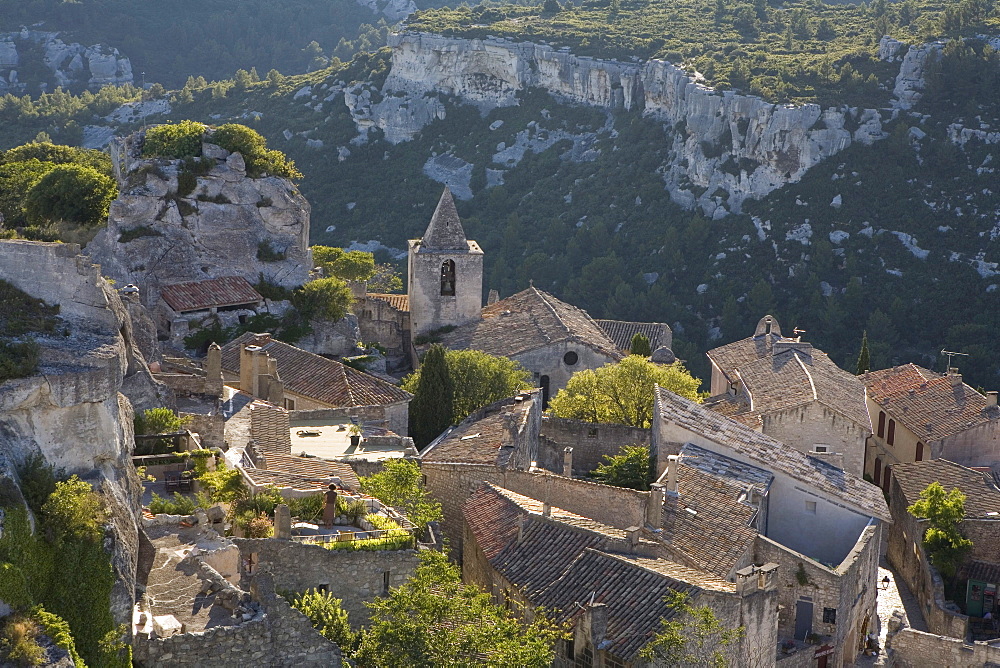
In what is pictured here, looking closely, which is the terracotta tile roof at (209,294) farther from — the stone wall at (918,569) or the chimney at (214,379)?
the stone wall at (918,569)

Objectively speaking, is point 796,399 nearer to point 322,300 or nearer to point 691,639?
point 322,300

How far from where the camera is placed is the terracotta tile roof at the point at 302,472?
2570 cm

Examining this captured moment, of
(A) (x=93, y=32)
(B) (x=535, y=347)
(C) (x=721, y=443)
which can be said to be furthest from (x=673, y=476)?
(A) (x=93, y=32)

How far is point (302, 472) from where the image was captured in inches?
1090

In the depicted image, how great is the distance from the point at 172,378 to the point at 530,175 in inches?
2621

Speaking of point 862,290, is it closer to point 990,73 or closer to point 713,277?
point 713,277

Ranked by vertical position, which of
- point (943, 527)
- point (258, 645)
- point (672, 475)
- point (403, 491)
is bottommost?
point (943, 527)

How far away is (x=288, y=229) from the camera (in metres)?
→ 53.0

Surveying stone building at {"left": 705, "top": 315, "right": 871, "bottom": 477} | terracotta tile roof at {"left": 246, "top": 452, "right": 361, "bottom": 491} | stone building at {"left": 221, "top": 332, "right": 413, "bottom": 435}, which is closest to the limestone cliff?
terracotta tile roof at {"left": 246, "top": 452, "right": 361, "bottom": 491}

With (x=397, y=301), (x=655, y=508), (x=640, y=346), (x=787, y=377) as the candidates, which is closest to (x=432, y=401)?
(x=787, y=377)

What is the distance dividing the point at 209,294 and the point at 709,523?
79.6 feet

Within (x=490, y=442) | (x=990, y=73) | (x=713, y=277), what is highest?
(x=990, y=73)

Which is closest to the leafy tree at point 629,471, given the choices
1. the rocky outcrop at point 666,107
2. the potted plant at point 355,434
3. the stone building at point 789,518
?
the stone building at point 789,518

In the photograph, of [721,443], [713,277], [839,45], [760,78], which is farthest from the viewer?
[839,45]
